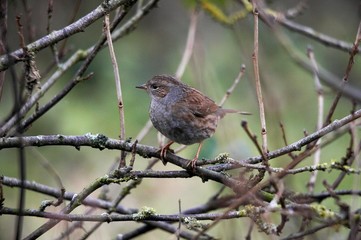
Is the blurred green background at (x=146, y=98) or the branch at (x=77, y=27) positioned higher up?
the blurred green background at (x=146, y=98)

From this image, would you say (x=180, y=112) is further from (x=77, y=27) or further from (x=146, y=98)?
(x=146, y=98)

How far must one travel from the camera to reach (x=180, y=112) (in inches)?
180

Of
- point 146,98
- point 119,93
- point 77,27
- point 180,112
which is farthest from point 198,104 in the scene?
point 146,98

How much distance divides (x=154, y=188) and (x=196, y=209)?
3827 mm

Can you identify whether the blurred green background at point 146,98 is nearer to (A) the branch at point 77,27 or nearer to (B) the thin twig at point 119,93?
(B) the thin twig at point 119,93

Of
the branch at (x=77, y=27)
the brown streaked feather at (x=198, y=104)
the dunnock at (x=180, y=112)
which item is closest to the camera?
the branch at (x=77, y=27)

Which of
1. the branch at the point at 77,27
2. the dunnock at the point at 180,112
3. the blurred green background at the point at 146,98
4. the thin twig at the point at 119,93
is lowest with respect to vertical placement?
the thin twig at the point at 119,93

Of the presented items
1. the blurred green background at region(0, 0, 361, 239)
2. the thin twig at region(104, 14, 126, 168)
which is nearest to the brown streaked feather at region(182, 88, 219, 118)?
the blurred green background at region(0, 0, 361, 239)

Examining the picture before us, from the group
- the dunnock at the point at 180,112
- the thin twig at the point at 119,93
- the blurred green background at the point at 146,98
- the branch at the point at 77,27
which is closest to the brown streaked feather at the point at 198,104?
the dunnock at the point at 180,112

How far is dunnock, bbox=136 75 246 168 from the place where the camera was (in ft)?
14.2

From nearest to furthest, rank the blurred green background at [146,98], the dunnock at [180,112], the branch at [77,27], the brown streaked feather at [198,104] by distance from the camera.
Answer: the branch at [77,27] < the dunnock at [180,112] < the brown streaked feather at [198,104] < the blurred green background at [146,98]

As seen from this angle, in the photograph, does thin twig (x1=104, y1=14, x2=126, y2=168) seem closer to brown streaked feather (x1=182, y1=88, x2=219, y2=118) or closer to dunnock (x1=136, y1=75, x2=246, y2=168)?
dunnock (x1=136, y1=75, x2=246, y2=168)

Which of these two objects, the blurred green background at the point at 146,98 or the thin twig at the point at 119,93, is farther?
the blurred green background at the point at 146,98

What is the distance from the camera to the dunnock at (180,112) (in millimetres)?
4336
